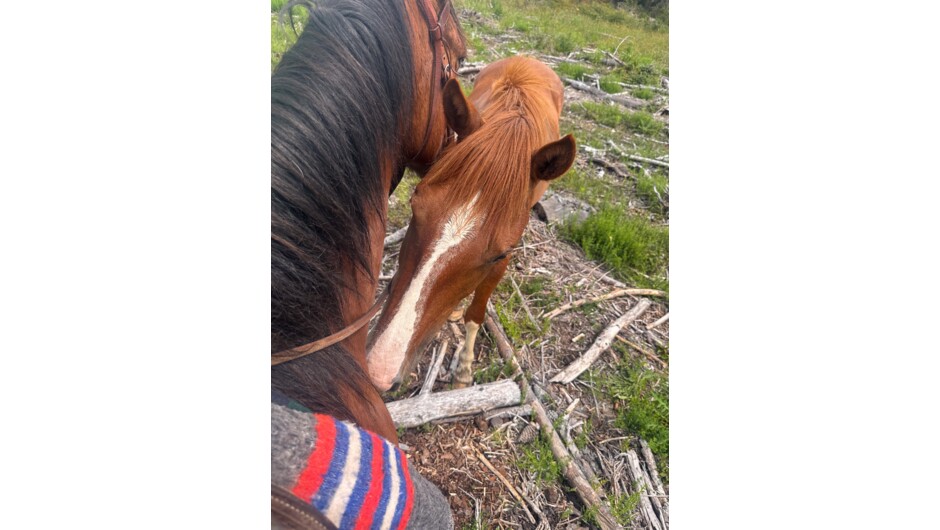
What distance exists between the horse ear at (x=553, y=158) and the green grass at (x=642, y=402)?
2.06ft

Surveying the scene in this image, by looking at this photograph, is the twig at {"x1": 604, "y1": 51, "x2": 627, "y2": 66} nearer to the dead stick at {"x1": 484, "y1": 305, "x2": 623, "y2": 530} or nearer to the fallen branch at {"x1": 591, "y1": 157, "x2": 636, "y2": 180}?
the fallen branch at {"x1": 591, "y1": 157, "x2": 636, "y2": 180}

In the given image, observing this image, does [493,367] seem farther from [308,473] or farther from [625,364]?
[308,473]

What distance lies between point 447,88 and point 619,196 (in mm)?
756

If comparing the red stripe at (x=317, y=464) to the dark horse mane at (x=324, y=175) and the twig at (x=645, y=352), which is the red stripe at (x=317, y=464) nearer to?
the dark horse mane at (x=324, y=175)

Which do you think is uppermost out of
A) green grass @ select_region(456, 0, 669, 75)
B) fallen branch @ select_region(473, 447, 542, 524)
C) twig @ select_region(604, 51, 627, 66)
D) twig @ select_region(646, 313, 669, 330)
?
green grass @ select_region(456, 0, 669, 75)

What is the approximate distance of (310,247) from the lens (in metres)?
0.90

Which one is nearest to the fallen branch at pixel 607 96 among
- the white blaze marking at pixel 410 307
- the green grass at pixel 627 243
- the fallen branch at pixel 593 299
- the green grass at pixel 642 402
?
the green grass at pixel 627 243

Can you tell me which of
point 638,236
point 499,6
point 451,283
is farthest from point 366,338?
point 499,6

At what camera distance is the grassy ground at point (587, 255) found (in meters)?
1.21

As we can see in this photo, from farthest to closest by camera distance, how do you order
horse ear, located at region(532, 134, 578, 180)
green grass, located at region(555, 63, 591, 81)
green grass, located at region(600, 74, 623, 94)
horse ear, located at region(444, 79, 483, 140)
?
green grass, located at region(555, 63, 591, 81)
green grass, located at region(600, 74, 623, 94)
horse ear, located at region(444, 79, 483, 140)
horse ear, located at region(532, 134, 578, 180)

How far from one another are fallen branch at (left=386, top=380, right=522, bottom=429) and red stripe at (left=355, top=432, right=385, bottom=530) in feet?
1.65

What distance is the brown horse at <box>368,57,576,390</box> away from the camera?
103 cm

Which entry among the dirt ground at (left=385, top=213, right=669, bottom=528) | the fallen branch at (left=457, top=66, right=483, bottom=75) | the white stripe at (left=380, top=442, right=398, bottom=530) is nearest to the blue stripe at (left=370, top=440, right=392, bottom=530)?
the white stripe at (left=380, top=442, right=398, bottom=530)

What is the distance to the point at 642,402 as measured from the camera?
123 cm
